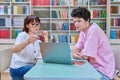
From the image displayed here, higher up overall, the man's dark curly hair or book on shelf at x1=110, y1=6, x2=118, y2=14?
book on shelf at x1=110, y1=6, x2=118, y2=14

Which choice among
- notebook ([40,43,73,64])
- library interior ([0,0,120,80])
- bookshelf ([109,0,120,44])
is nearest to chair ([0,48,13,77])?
notebook ([40,43,73,64])

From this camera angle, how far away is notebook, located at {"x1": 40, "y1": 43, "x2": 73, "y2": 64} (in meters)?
1.79

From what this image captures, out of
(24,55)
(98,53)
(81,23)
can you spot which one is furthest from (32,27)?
(98,53)

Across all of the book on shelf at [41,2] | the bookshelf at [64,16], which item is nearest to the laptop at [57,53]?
the bookshelf at [64,16]

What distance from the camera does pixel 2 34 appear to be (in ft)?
19.7

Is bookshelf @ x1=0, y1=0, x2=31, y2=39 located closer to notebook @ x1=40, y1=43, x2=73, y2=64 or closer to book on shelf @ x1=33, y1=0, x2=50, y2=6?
book on shelf @ x1=33, y1=0, x2=50, y2=6

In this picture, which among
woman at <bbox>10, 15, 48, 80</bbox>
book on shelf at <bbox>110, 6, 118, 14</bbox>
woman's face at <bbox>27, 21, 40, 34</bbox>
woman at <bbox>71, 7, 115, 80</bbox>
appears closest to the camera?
woman at <bbox>71, 7, 115, 80</bbox>

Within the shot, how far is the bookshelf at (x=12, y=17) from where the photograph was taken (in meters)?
5.95

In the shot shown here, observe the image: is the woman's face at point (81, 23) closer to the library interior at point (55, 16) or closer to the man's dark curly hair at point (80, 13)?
the man's dark curly hair at point (80, 13)

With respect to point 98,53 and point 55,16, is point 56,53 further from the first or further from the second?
point 55,16

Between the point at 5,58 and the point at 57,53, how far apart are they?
869 mm

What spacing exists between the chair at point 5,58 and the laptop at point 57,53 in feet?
1.93

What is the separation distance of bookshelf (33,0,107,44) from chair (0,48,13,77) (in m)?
3.33

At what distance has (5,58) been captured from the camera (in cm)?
250
